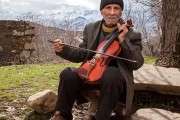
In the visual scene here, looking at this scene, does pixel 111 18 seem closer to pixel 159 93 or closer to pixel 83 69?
pixel 83 69

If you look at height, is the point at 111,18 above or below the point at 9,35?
above

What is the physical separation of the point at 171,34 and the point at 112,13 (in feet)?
8.28

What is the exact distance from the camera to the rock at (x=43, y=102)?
17.8 ft

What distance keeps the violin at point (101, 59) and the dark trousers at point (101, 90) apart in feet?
0.26

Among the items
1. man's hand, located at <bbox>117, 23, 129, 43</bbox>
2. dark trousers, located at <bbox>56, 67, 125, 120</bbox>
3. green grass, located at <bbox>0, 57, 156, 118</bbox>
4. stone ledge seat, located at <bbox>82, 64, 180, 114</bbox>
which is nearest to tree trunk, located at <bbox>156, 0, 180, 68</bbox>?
stone ledge seat, located at <bbox>82, 64, 180, 114</bbox>

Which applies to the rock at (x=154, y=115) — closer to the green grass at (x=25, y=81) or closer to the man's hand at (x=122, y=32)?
the man's hand at (x=122, y=32)

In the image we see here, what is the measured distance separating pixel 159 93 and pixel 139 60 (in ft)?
4.86

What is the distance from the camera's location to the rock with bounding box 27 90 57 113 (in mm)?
5414

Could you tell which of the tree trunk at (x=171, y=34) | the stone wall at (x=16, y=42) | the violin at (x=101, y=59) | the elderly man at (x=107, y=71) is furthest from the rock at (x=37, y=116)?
the stone wall at (x=16, y=42)

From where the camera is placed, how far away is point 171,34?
713 centimetres

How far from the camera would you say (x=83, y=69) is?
→ 15.7 feet

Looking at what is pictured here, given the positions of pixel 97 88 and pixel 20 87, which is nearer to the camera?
pixel 97 88

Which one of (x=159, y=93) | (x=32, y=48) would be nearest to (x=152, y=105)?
(x=159, y=93)

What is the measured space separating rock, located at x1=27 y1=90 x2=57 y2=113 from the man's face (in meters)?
1.15
